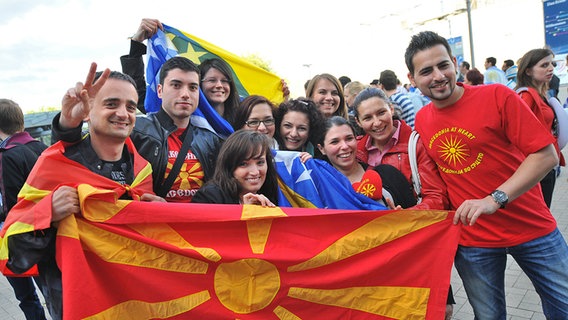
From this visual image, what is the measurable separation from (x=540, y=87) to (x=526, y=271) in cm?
238

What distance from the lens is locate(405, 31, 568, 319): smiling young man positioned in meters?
2.11

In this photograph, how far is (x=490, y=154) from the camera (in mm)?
2242

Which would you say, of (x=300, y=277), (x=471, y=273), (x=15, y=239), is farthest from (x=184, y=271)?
(x=471, y=273)

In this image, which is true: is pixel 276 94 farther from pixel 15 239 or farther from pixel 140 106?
pixel 15 239

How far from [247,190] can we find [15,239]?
1.25 metres

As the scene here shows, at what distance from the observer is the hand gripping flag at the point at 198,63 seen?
11.1 ft

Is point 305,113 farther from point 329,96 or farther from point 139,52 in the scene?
point 139,52

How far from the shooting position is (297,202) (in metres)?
2.82

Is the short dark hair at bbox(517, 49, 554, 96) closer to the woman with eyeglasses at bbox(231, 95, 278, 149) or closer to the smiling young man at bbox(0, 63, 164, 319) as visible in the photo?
the woman with eyeglasses at bbox(231, 95, 278, 149)

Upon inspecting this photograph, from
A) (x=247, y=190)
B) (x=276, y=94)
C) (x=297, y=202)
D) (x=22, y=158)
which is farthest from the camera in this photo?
(x=276, y=94)

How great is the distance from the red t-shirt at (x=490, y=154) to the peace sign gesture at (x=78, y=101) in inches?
75.8

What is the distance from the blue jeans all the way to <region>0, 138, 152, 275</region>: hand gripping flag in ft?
6.56

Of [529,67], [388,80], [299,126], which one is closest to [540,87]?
[529,67]

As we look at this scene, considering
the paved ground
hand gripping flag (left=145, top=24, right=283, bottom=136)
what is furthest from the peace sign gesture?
the paved ground
